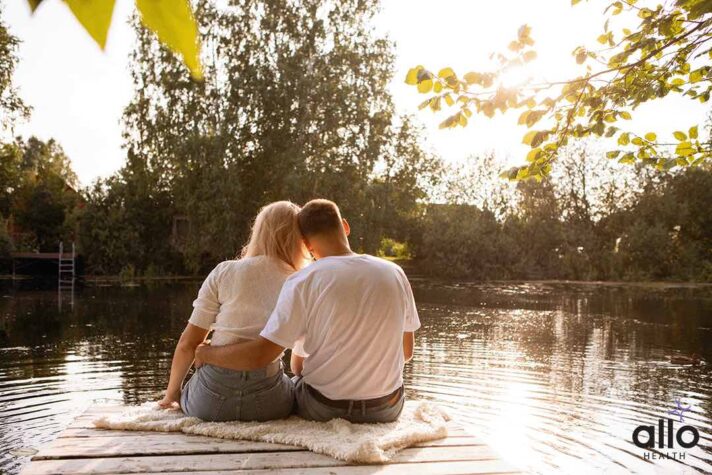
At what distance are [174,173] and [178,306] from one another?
1130cm

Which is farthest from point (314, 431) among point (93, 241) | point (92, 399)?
point (93, 241)

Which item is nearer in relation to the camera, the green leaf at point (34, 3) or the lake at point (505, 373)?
the green leaf at point (34, 3)

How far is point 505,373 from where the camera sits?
8.36 m

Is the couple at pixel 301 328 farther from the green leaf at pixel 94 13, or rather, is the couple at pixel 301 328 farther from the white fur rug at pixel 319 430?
the green leaf at pixel 94 13

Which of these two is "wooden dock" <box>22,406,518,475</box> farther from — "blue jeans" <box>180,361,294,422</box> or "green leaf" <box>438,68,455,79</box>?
"green leaf" <box>438,68,455,79</box>

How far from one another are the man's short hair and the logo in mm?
3346

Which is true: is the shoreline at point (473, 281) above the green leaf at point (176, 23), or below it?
below

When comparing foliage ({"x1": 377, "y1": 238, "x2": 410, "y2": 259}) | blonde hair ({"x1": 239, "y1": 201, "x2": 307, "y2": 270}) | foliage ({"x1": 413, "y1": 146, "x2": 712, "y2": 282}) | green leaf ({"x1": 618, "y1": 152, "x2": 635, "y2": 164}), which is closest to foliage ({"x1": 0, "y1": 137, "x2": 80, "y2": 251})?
foliage ({"x1": 413, "y1": 146, "x2": 712, "y2": 282})

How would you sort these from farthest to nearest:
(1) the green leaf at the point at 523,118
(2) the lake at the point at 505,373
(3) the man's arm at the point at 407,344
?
1. (2) the lake at the point at 505,373
2. (3) the man's arm at the point at 407,344
3. (1) the green leaf at the point at 523,118

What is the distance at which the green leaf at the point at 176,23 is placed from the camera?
1.47 ft

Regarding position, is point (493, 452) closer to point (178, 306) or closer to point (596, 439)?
point (596, 439)

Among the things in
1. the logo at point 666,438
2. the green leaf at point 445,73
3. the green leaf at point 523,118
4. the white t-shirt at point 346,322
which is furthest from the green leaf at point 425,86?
the logo at point 666,438

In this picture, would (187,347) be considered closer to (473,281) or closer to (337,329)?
(337,329)

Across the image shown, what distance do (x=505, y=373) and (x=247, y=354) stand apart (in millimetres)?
5837
